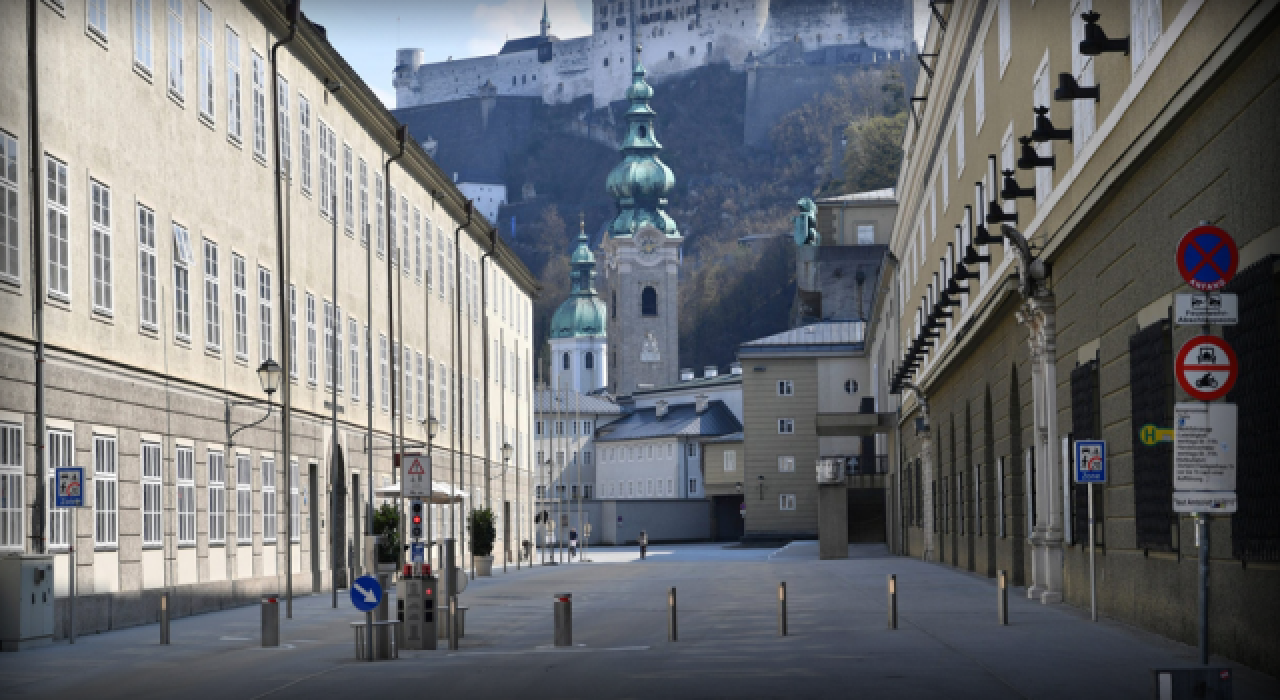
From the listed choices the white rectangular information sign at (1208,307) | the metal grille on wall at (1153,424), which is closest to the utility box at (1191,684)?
the white rectangular information sign at (1208,307)

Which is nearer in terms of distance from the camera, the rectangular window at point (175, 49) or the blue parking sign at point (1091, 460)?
the blue parking sign at point (1091, 460)

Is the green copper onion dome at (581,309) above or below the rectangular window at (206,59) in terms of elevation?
above

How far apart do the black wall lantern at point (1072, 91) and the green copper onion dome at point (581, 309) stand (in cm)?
17034

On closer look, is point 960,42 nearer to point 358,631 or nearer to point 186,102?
point 186,102

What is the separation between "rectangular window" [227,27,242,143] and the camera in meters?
32.9

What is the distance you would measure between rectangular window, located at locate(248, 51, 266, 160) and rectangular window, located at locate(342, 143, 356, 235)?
685cm

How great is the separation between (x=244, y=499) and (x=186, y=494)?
345 centimetres

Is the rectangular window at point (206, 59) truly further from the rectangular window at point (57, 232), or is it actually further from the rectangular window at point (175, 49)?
the rectangular window at point (57, 232)

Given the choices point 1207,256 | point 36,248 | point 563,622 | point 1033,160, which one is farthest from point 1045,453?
point 1207,256

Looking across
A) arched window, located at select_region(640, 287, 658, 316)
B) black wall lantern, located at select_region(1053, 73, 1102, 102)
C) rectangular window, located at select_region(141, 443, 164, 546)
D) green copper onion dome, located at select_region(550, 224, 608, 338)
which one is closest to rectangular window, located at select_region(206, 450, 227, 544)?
rectangular window, located at select_region(141, 443, 164, 546)

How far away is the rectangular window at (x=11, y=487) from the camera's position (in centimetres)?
2148

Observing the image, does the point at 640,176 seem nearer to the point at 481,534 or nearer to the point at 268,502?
the point at 481,534

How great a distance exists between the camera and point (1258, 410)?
14195 mm

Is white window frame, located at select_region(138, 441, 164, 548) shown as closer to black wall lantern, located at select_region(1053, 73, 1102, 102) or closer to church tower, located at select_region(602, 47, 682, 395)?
black wall lantern, located at select_region(1053, 73, 1102, 102)
